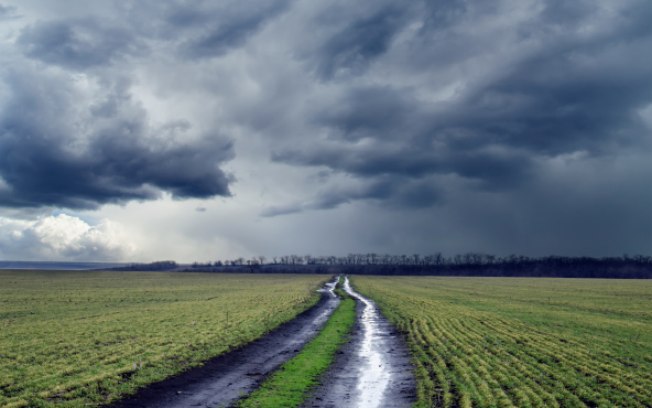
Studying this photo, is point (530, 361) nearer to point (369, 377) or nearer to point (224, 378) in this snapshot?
point (369, 377)

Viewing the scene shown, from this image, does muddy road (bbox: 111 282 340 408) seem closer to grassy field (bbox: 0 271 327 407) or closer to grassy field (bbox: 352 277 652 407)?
grassy field (bbox: 0 271 327 407)

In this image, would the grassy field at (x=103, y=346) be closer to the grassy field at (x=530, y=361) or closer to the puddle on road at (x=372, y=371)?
the puddle on road at (x=372, y=371)

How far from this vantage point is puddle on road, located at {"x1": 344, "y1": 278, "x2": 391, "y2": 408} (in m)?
16.0

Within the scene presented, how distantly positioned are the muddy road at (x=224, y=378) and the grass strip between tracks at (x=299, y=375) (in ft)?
1.87

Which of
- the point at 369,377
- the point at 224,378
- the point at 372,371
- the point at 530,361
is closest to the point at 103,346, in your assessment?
the point at 224,378

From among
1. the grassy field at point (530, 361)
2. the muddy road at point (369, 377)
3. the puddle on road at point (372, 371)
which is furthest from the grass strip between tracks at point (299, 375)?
the grassy field at point (530, 361)

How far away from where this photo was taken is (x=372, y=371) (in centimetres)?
2052

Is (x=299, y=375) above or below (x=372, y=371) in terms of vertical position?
above

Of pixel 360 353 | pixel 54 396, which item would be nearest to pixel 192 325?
pixel 360 353

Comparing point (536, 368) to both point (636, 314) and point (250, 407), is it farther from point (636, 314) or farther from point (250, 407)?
point (636, 314)

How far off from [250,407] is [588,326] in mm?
32265

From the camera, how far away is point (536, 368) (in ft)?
67.1

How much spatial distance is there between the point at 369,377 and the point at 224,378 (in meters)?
6.17

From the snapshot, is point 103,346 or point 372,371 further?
point 103,346
